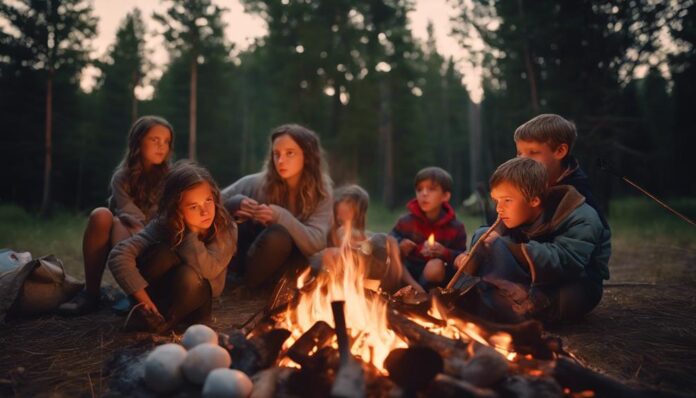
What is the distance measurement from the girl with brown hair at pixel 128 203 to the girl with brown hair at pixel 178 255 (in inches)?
25.3

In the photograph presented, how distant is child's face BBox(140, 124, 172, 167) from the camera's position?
4082mm

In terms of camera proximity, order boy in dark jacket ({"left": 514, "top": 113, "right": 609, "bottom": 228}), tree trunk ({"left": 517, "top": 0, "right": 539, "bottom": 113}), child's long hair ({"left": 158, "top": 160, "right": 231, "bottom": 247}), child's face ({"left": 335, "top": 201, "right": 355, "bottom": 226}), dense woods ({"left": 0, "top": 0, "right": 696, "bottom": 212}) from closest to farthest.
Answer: child's long hair ({"left": 158, "top": 160, "right": 231, "bottom": 247}) → boy in dark jacket ({"left": 514, "top": 113, "right": 609, "bottom": 228}) → child's face ({"left": 335, "top": 201, "right": 355, "bottom": 226}) → dense woods ({"left": 0, "top": 0, "right": 696, "bottom": 212}) → tree trunk ({"left": 517, "top": 0, "right": 539, "bottom": 113})

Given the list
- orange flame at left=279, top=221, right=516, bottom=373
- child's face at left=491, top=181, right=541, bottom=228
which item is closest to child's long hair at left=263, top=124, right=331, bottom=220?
orange flame at left=279, top=221, right=516, bottom=373

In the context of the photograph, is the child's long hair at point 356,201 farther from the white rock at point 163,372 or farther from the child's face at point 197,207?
the white rock at point 163,372

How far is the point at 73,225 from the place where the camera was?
457 inches

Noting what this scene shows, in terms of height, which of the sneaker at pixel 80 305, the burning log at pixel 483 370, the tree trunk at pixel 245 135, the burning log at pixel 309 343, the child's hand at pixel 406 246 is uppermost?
the tree trunk at pixel 245 135

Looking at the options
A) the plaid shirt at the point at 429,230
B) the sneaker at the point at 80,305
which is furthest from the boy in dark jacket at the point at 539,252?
the sneaker at the point at 80,305

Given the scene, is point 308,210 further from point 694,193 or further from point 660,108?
point 660,108

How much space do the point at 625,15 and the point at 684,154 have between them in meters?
18.5

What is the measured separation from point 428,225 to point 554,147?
5.74 feet

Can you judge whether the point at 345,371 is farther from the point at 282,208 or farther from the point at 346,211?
the point at 346,211

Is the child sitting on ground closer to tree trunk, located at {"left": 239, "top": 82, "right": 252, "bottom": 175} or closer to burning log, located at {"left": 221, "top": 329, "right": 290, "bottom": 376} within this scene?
burning log, located at {"left": 221, "top": 329, "right": 290, "bottom": 376}

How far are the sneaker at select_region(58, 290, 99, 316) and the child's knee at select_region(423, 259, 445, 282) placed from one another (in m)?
3.08

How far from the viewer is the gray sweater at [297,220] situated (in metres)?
3.90
